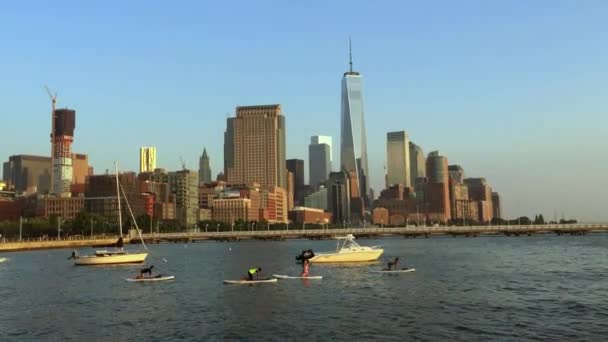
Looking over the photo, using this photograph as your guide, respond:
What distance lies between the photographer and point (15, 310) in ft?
175

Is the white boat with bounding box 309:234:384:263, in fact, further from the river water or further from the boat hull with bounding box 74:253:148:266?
the boat hull with bounding box 74:253:148:266

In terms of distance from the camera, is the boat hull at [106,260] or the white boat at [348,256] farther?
the boat hull at [106,260]

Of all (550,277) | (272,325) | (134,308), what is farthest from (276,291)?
(550,277)

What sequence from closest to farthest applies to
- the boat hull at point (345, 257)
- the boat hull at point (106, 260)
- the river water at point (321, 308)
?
the river water at point (321, 308) < the boat hull at point (345, 257) < the boat hull at point (106, 260)

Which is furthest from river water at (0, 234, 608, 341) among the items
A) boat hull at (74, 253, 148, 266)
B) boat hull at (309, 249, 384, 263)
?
boat hull at (74, 253, 148, 266)

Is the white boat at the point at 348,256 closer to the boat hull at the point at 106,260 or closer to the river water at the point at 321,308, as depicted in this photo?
the river water at the point at 321,308

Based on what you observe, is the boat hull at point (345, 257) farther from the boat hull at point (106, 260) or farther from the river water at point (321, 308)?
the boat hull at point (106, 260)

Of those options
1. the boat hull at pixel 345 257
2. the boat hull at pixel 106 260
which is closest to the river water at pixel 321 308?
the boat hull at pixel 345 257

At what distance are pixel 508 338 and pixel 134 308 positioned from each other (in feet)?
99.1

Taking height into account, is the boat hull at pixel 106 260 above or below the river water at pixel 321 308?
above

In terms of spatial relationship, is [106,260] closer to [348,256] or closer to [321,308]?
[348,256]

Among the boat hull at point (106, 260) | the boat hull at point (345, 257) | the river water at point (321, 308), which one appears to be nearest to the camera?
the river water at point (321, 308)

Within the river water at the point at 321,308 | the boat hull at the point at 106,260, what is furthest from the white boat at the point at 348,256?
the boat hull at the point at 106,260

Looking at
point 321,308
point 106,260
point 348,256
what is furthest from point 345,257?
point 321,308
